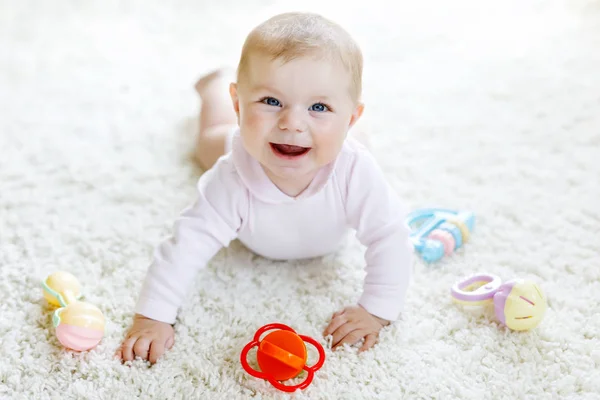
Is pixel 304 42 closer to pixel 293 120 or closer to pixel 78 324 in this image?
pixel 293 120

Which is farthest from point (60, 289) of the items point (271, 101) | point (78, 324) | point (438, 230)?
point (438, 230)

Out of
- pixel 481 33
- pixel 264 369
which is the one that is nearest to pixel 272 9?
pixel 481 33

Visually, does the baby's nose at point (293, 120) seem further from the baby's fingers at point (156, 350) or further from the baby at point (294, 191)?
the baby's fingers at point (156, 350)

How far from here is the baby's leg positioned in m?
1.34

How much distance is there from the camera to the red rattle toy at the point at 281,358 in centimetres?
89

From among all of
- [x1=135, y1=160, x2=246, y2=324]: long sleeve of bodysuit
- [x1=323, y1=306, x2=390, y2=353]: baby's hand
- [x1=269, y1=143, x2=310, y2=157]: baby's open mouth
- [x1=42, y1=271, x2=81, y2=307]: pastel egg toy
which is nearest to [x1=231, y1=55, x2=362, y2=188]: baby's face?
[x1=269, y1=143, x2=310, y2=157]: baby's open mouth

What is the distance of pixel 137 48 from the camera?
1.97 meters

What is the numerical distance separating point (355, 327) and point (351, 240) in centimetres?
24

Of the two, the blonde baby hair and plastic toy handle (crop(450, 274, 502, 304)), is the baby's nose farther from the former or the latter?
plastic toy handle (crop(450, 274, 502, 304))

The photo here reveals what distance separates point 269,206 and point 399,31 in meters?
1.19

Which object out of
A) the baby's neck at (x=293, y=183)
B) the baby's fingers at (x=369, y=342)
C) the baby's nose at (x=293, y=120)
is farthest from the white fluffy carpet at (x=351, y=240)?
the baby's nose at (x=293, y=120)

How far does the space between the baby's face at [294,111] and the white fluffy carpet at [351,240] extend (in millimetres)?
253

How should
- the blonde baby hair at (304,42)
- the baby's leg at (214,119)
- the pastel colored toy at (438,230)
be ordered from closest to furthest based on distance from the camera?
1. the blonde baby hair at (304,42)
2. the pastel colored toy at (438,230)
3. the baby's leg at (214,119)

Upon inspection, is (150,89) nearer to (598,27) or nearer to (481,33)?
(481,33)
